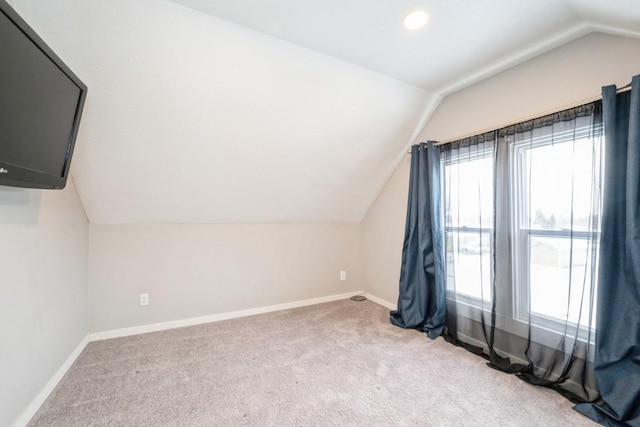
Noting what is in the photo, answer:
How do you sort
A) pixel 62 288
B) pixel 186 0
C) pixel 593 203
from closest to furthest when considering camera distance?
1. pixel 186 0
2. pixel 593 203
3. pixel 62 288

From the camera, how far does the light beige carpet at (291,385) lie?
1.56m

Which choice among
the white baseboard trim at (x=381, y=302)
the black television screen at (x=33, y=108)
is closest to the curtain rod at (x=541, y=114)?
the white baseboard trim at (x=381, y=302)

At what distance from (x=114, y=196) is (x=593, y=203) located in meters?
3.48

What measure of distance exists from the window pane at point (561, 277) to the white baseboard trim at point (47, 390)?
10.3ft

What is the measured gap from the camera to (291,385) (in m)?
1.86

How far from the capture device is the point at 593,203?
1627mm

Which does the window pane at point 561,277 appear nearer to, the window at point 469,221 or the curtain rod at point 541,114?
the window at point 469,221

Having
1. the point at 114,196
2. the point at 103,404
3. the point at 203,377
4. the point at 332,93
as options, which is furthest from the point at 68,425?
the point at 332,93

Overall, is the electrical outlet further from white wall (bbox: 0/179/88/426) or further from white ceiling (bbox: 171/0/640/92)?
white ceiling (bbox: 171/0/640/92)

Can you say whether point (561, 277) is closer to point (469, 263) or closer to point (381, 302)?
point (469, 263)

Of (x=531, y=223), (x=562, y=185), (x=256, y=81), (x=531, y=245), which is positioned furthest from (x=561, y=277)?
(x=256, y=81)

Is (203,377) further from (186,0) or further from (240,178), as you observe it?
(186,0)

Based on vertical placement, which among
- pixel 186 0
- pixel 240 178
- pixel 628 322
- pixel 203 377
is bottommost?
pixel 203 377

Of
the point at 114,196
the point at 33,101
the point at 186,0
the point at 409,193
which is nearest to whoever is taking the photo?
the point at 33,101
